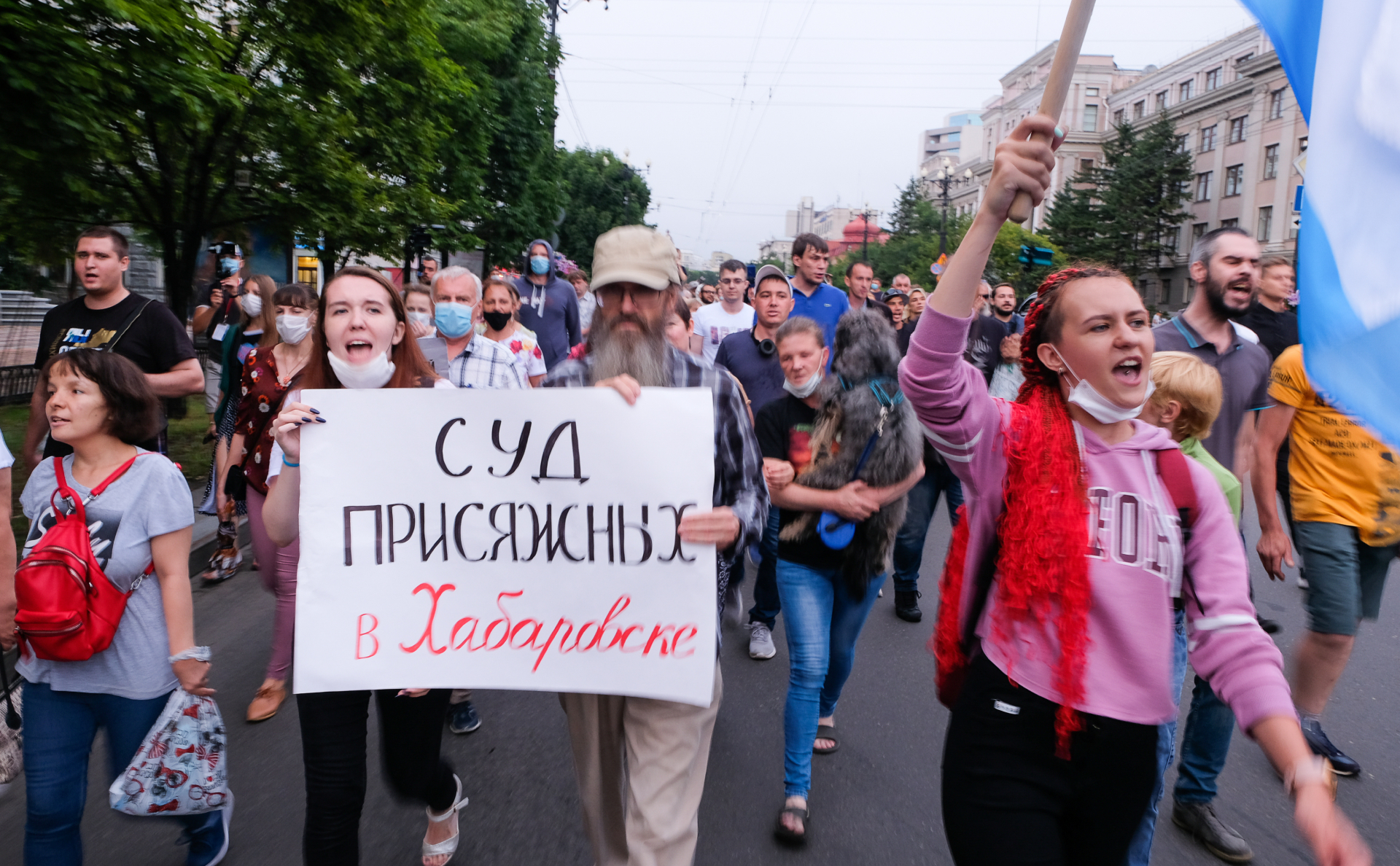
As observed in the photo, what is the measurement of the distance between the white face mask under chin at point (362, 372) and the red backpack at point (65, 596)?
0.79 metres

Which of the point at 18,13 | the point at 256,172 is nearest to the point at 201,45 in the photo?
the point at 18,13

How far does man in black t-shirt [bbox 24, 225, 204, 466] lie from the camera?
13.6ft

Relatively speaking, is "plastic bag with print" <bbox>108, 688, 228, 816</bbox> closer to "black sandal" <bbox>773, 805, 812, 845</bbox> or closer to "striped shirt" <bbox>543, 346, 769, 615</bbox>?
"striped shirt" <bbox>543, 346, 769, 615</bbox>

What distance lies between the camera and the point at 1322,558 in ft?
12.1

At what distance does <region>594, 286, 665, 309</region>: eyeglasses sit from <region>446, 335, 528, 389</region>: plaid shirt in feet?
7.56

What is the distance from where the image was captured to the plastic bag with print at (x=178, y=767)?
2.57m

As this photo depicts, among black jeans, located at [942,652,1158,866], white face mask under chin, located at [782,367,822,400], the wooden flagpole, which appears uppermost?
the wooden flagpole

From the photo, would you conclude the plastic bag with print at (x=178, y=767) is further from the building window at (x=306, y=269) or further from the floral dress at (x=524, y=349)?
the building window at (x=306, y=269)

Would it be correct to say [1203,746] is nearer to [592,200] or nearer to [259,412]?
[259,412]

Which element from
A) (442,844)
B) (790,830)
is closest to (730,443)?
(790,830)

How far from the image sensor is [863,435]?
3406 millimetres

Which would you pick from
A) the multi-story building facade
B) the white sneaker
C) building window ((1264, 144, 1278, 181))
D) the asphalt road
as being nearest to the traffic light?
the asphalt road

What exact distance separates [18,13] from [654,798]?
17.1ft

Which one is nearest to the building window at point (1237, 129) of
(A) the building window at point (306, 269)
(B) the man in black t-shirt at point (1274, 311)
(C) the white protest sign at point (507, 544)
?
(A) the building window at point (306, 269)
